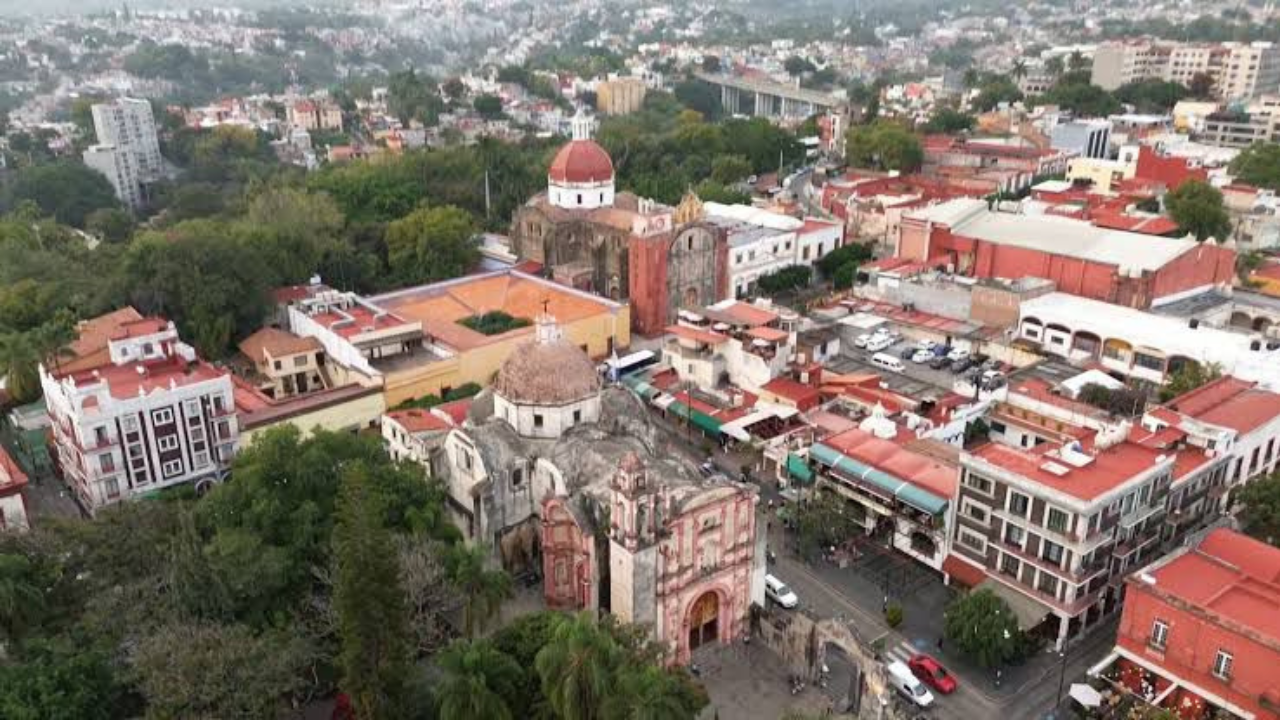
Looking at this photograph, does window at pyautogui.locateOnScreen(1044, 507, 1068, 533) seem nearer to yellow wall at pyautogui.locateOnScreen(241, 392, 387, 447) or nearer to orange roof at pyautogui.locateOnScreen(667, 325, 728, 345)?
orange roof at pyautogui.locateOnScreen(667, 325, 728, 345)

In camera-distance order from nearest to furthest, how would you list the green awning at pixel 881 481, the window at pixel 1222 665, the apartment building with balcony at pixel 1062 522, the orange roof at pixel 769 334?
1. the window at pixel 1222 665
2. the apartment building with balcony at pixel 1062 522
3. the green awning at pixel 881 481
4. the orange roof at pixel 769 334

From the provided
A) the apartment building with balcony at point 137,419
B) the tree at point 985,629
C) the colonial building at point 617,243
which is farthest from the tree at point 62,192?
the tree at point 985,629

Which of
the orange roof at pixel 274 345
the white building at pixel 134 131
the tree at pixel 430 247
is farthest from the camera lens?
→ the white building at pixel 134 131

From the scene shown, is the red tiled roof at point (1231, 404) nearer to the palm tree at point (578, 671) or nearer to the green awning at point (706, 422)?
the green awning at point (706, 422)

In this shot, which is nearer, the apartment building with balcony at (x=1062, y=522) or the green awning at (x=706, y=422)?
the apartment building with balcony at (x=1062, y=522)

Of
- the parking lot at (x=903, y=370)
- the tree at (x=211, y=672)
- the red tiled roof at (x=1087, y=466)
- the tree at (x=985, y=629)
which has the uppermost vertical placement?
the red tiled roof at (x=1087, y=466)

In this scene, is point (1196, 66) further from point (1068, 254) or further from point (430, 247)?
point (430, 247)
